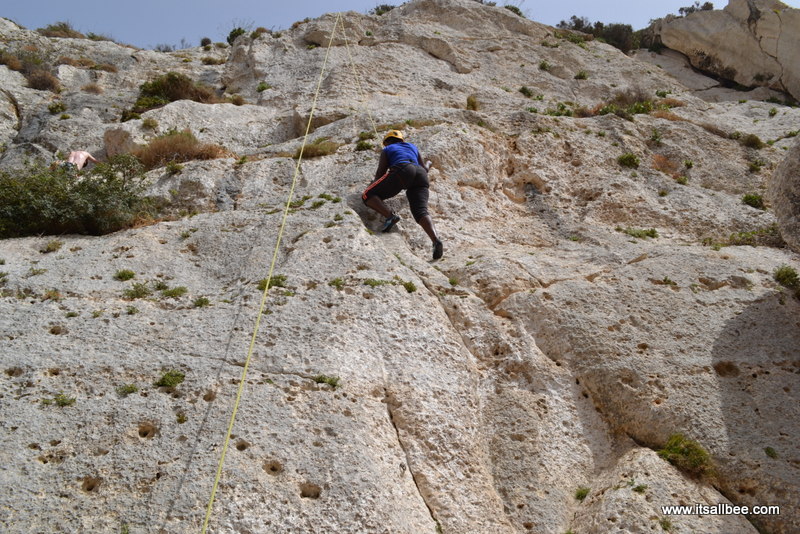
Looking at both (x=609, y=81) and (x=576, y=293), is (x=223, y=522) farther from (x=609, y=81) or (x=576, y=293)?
(x=609, y=81)

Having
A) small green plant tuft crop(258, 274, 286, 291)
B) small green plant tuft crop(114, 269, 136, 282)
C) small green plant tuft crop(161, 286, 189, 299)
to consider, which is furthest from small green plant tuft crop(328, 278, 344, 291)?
small green plant tuft crop(114, 269, 136, 282)

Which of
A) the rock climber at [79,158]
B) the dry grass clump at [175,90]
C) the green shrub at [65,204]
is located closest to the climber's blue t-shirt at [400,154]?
the green shrub at [65,204]

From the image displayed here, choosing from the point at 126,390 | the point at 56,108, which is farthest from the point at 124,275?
the point at 56,108

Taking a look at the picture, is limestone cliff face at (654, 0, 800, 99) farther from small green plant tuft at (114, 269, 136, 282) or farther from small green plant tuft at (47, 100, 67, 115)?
small green plant tuft at (114, 269, 136, 282)

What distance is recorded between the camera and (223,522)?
17.6 feet

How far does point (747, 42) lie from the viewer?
23.7 meters

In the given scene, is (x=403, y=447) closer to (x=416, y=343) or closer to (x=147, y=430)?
(x=416, y=343)

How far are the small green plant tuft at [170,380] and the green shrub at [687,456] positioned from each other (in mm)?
5705

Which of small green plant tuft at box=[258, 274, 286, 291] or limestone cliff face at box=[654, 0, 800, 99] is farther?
limestone cliff face at box=[654, 0, 800, 99]

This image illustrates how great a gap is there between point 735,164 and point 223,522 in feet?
45.6

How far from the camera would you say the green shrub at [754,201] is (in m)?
12.7

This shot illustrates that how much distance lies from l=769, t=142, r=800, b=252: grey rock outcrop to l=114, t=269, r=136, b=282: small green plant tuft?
9965mm

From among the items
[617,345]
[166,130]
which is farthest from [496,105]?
[617,345]

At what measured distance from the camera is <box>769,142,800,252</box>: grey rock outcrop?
923 centimetres
